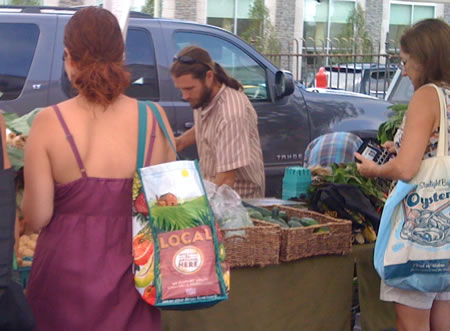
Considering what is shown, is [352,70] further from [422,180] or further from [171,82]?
[422,180]

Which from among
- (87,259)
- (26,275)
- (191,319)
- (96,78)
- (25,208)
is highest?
(96,78)

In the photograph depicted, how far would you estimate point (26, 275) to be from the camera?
9.96 ft

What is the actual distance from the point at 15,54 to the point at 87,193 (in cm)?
381

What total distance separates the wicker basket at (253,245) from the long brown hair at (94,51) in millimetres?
1143

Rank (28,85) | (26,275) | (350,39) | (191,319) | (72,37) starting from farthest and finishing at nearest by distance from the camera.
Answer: (350,39)
(28,85)
(191,319)
(26,275)
(72,37)

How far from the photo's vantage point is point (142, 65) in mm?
6426

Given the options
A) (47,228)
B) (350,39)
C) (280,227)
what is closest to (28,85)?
(280,227)

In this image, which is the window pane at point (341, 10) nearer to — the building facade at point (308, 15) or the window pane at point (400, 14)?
the building facade at point (308, 15)

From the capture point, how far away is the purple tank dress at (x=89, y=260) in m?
2.48

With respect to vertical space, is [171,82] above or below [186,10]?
below

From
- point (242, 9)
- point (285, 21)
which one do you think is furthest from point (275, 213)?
point (285, 21)

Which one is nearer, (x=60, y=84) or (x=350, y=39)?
(x=60, y=84)

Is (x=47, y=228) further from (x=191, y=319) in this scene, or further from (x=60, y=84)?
(x=60, y=84)

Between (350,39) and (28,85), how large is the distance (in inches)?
780
